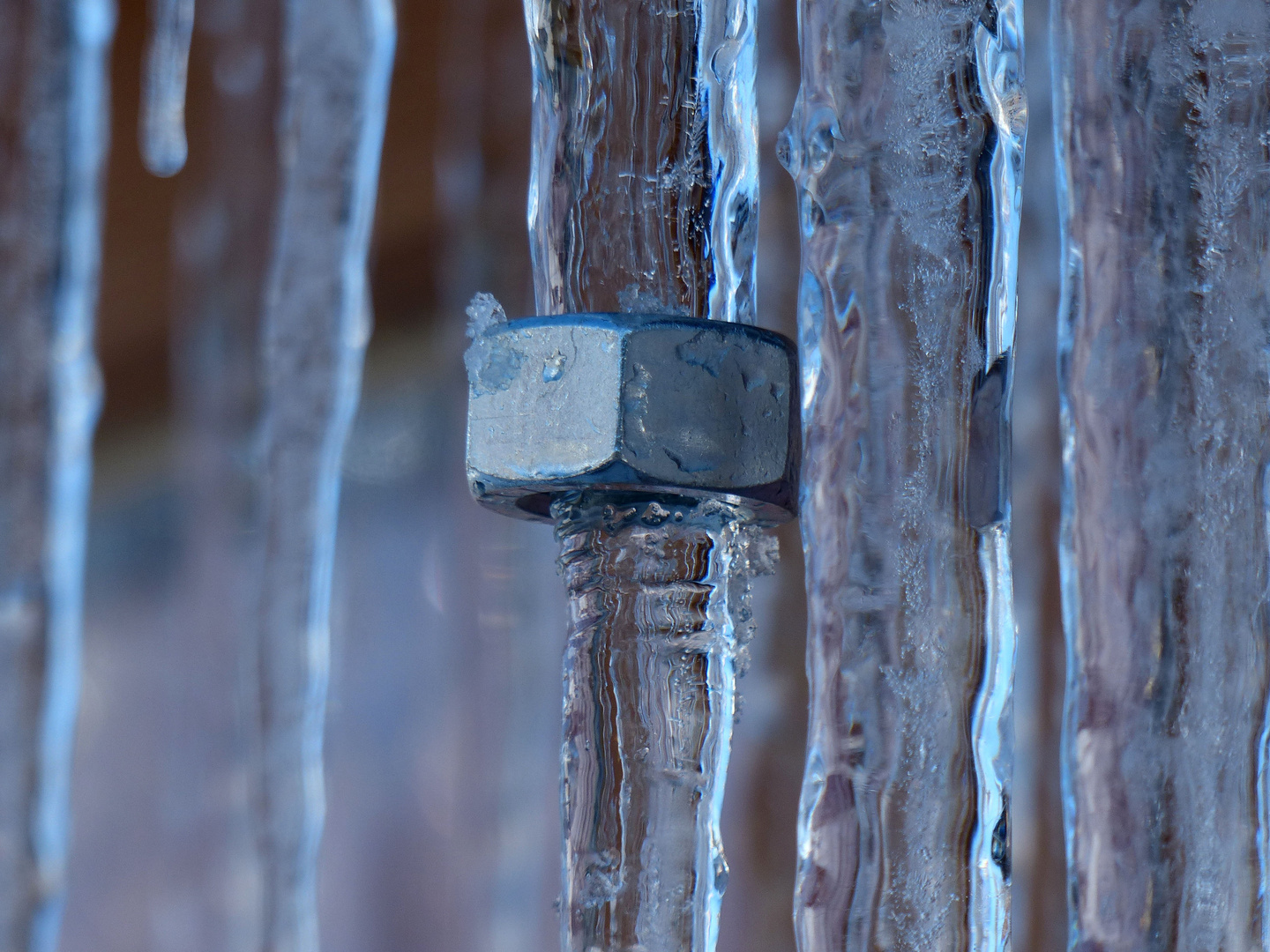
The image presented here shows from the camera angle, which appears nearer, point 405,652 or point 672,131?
point 672,131

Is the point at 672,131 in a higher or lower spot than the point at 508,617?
higher

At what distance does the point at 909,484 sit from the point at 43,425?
449mm

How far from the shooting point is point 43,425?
62 cm

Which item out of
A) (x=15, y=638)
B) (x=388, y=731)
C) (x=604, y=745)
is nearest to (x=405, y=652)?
(x=388, y=731)

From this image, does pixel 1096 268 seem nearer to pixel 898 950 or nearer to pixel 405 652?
pixel 898 950

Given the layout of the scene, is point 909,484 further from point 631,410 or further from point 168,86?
point 168,86

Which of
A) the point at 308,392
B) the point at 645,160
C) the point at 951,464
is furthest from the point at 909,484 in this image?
the point at 308,392

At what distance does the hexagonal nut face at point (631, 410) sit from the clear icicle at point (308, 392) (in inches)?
12.8

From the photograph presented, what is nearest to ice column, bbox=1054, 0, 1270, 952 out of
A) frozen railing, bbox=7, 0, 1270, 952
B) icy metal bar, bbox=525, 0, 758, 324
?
frozen railing, bbox=7, 0, 1270, 952

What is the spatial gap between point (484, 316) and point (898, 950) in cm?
21

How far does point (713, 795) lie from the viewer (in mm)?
354

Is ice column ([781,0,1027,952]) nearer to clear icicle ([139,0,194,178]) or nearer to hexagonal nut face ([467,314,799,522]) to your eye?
hexagonal nut face ([467,314,799,522])

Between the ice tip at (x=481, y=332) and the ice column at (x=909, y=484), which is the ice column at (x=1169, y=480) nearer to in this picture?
the ice column at (x=909, y=484)

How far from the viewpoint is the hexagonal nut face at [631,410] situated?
32cm
